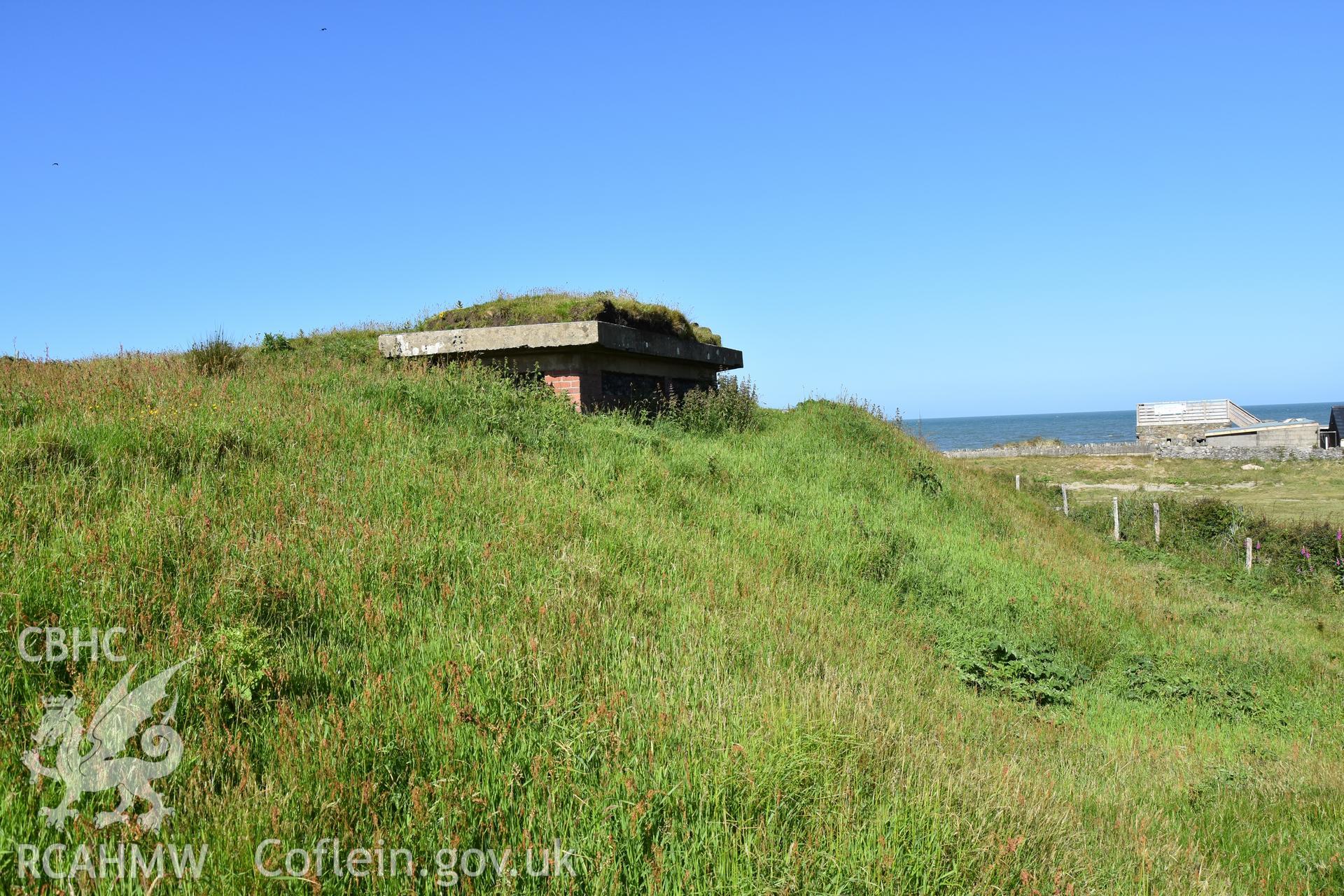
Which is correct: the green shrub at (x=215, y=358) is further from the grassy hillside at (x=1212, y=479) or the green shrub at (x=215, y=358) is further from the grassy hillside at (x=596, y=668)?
the grassy hillside at (x=1212, y=479)

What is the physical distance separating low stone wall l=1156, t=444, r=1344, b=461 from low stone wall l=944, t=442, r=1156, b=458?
1684 mm

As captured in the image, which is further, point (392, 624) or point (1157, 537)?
point (1157, 537)

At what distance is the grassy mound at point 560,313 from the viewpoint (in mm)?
11836

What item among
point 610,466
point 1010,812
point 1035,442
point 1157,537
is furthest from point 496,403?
point 1035,442

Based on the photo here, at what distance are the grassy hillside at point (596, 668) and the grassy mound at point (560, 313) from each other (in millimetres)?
2677

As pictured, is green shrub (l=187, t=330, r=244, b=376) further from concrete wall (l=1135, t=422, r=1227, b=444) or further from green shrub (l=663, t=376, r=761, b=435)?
concrete wall (l=1135, t=422, r=1227, b=444)

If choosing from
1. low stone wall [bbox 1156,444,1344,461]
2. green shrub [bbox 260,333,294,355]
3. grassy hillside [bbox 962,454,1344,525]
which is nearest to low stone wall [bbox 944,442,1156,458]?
grassy hillside [bbox 962,454,1344,525]

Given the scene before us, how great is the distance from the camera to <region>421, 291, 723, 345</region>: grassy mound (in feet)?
38.8

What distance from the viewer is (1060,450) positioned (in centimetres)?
4556

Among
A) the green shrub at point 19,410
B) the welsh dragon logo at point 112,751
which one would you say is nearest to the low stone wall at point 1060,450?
the green shrub at point 19,410

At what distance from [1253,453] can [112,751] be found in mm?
46281

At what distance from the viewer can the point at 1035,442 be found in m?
50.8

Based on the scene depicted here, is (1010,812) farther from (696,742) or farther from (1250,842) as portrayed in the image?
(1250,842)

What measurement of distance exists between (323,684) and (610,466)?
196 inches
